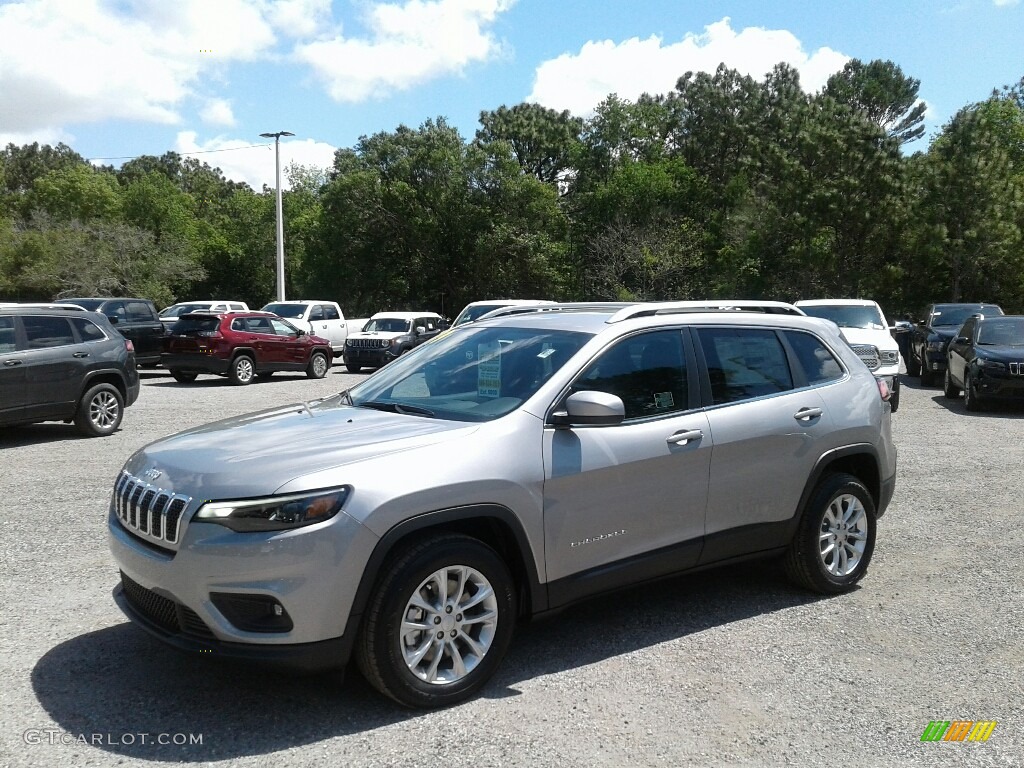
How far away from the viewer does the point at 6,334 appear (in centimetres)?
1116

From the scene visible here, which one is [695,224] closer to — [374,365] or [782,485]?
[374,365]

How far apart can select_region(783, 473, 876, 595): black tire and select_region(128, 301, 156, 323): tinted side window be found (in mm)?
20190

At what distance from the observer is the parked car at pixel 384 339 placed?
24.5m

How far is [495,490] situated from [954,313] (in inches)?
820

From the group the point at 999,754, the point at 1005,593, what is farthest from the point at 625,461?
the point at 1005,593

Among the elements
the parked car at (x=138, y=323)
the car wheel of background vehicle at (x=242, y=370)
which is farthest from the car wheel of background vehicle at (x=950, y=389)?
the parked car at (x=138, y=323)

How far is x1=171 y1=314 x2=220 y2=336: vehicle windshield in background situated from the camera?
20.7 meters

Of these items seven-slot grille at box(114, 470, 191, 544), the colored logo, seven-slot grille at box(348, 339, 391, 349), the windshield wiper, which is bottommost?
the colored logo

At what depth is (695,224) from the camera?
53.1 metres

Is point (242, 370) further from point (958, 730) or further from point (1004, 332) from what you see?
point (958, 730)

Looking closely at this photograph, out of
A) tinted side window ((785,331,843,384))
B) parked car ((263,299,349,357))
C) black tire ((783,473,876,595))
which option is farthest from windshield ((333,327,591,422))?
parked car ((263,299,349,357))

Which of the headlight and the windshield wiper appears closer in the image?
the headlight

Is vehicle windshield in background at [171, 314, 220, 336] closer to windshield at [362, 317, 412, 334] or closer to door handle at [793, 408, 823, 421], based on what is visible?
windshield at [362, 317, 412, 334]

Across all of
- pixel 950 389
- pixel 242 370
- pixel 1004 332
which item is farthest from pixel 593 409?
pixel 242 370
